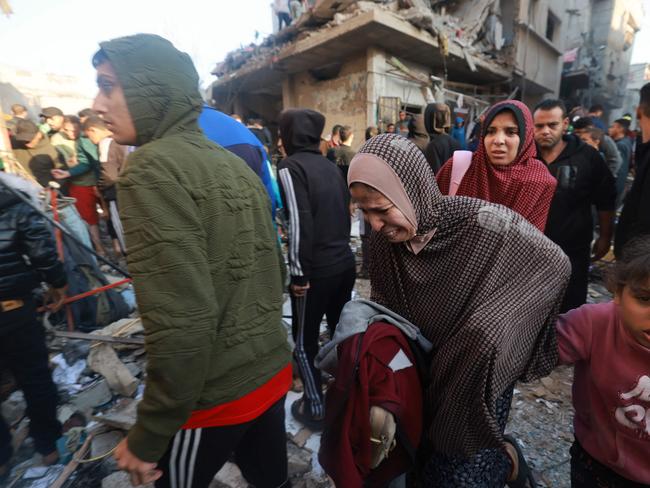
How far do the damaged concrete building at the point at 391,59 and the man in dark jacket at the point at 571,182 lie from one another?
6365mm

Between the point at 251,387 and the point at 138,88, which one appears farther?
the point at 251,387

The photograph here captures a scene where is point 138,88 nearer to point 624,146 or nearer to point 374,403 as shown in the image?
point 374,403

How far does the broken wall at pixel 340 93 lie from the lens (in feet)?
31.3

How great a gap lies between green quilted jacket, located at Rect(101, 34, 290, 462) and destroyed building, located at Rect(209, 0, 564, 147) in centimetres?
792

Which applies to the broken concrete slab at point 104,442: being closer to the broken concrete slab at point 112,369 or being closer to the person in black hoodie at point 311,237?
the broken concrete slab at point 112,369

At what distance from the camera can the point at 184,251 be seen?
0.92m

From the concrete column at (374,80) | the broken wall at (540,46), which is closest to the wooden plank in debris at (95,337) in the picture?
the concrete column at (374,80)

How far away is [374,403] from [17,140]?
6434 millimetres

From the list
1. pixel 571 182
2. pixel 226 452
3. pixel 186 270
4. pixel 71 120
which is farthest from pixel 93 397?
pixel 71 120

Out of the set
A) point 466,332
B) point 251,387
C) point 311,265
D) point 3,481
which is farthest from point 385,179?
point 3,481

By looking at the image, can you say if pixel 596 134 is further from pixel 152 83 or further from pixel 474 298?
pixel 152 83

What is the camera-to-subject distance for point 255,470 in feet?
4.68

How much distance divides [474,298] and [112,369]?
3032 millimetres

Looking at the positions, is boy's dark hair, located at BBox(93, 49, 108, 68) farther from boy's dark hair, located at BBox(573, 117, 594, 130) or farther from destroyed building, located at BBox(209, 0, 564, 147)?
destroyed building, located at BBox(209, 0, 564, 147)
